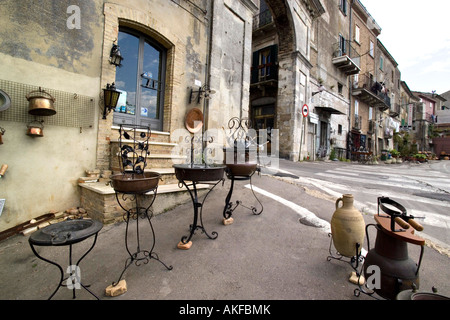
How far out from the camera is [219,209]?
138 inches

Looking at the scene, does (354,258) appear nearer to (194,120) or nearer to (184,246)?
(184,246)

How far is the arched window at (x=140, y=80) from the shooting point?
4570mm

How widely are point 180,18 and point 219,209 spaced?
15.4ft

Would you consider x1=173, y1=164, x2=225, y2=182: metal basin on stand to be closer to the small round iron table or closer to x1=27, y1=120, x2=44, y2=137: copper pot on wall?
the small round iron table

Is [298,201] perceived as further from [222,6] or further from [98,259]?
[222,6]

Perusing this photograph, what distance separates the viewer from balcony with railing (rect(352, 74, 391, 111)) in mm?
16359

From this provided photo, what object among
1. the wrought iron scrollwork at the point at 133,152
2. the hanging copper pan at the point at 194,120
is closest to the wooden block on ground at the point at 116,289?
the wrought iron scrollwork at the point at 133,152

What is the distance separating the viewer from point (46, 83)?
3.16 m

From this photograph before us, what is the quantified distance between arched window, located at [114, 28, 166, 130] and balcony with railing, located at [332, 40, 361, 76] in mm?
13291

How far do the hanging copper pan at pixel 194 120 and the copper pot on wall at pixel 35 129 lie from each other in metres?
2.81

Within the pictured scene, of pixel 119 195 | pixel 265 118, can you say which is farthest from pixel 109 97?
pixel 265 118

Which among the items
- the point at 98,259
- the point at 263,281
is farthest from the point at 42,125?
the point at 263,281

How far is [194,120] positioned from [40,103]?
313 centimetres

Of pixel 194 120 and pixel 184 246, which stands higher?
pixel 194 120
